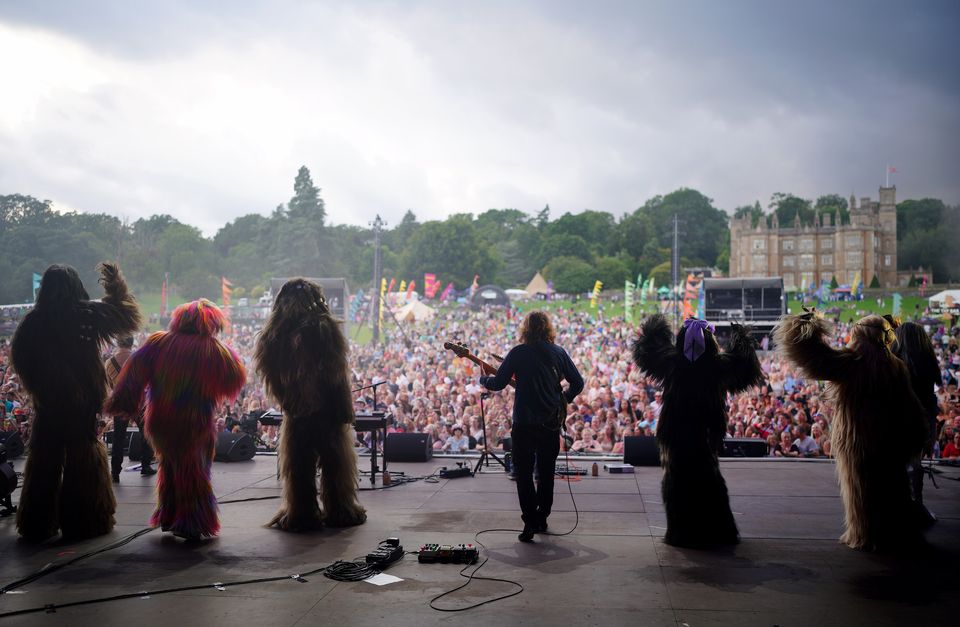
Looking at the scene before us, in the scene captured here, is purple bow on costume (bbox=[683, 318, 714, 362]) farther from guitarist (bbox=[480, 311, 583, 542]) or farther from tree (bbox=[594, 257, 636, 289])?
tree (bbox=[594, 257, 636, 289])

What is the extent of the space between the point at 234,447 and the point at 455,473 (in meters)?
3.24

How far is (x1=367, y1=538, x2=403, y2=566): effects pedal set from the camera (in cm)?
502

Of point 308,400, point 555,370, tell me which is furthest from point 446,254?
point 555,370

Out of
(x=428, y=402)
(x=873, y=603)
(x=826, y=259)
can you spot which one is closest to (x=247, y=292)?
(x=428, y=402)

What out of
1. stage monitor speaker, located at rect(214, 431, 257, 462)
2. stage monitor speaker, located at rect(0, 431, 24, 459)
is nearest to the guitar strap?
stage monitor speaker, located at rect(214, 431, 257, 462)

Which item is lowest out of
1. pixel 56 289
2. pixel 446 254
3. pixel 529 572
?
pixel 529 572

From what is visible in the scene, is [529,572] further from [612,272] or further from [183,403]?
[612,272]

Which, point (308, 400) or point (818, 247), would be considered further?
point (818, 247)

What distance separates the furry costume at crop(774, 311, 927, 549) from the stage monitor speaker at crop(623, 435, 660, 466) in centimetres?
370

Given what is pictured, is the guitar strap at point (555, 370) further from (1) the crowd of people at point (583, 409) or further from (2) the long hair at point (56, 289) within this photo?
(2) the long hair at point (56, 289)

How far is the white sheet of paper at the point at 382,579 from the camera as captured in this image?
15.4 feet

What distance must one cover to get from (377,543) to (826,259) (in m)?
120

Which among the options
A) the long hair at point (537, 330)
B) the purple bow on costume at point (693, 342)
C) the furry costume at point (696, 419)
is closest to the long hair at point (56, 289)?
the long hair at point (537, 330)

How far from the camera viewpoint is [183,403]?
5891 mm
